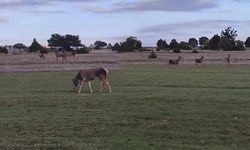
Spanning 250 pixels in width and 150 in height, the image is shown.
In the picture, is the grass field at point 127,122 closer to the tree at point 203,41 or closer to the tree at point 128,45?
the tree at point 128,45

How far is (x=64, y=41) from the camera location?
153875 mm

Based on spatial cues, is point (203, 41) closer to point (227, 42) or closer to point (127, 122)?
point (227, 42)

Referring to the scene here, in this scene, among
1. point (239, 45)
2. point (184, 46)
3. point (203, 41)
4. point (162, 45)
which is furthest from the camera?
point (203, 41)

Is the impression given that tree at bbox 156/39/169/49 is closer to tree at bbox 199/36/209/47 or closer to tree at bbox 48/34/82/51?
tree at bbox 199/36/209/47

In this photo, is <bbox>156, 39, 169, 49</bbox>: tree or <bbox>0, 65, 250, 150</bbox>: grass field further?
<bbox>156, 39, 169, 49</bbox>: tree

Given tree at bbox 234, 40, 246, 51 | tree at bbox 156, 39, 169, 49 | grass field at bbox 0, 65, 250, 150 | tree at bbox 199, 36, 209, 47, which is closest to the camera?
grass field at bbox 0, 65, 250, 150

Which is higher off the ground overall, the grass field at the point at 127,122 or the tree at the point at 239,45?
the grass field at the point at 127,122

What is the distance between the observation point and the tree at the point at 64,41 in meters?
150

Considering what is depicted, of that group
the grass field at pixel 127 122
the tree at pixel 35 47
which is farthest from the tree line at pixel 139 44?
the grass field at pixel 127 122

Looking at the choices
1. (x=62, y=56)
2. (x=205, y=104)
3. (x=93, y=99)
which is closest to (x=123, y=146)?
(x=205, y=104)

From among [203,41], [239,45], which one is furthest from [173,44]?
[203,41]

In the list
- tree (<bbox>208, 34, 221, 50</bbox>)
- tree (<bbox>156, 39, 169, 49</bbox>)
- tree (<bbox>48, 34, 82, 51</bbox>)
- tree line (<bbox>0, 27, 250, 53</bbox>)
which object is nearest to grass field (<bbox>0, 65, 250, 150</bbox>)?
tree line (<bbox>0, 27, 250, 53</bbox>)

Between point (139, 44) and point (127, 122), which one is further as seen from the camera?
point (139, 44)

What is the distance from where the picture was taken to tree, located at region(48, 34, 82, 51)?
5906 inches
